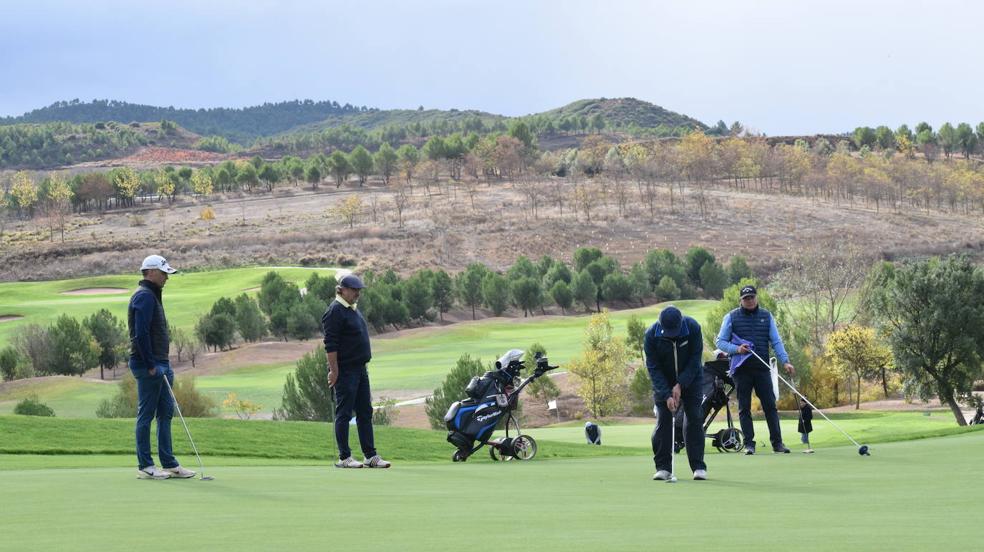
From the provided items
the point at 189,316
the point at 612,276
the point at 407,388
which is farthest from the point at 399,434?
the point at 612,276

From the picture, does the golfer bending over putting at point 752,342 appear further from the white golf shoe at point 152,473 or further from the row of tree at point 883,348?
the row of tree at point 883,348

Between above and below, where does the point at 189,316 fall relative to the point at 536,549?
below

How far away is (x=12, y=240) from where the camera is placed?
159 m

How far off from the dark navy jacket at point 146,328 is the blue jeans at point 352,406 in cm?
228

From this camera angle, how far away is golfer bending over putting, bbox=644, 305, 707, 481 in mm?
12891

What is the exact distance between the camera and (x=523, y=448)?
17.1 m

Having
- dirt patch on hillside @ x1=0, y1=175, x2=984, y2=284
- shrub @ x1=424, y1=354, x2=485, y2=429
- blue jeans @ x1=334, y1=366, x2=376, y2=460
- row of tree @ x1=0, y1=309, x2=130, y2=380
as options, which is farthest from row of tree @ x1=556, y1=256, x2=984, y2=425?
dirt patch on hillside @ x1=0, y1=175, x2=984, y2=284

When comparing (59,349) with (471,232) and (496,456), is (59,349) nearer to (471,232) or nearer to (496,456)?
(496,456)

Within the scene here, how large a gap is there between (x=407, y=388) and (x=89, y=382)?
60.7 ft

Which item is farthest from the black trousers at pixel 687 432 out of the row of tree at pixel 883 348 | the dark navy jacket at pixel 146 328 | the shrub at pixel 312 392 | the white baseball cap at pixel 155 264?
the shrub at pixel 312 392

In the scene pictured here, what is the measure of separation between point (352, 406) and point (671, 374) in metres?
4.04

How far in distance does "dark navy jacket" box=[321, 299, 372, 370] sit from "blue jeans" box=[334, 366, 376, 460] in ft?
0.41

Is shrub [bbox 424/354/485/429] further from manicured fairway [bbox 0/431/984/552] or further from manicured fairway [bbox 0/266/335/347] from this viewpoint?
manicured fairway [bbox 0/266/335/347]

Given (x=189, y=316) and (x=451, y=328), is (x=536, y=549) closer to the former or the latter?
(x=451, y=328)
